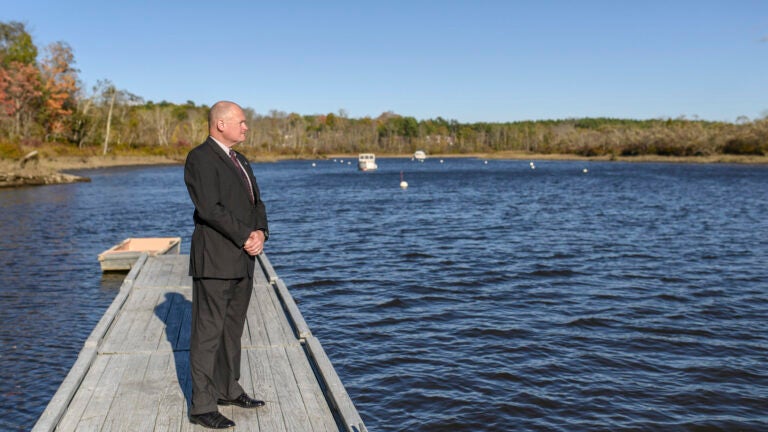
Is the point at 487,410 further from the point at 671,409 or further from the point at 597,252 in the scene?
the point at 597,252

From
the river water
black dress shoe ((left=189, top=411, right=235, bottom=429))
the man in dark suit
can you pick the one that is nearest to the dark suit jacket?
the man in dark suit

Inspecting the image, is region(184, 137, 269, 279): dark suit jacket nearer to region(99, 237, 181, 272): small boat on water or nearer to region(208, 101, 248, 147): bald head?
region(208, 101, 248, 147): bald head

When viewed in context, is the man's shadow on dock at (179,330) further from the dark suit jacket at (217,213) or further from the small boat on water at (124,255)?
the small boat on water at (124,255)

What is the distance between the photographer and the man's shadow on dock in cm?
637

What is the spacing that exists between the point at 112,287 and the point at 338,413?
12.2 metres

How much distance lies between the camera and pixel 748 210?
119 ft

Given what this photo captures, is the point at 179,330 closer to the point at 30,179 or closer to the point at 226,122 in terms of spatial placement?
the point at 226,122

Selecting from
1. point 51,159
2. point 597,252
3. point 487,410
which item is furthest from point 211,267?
point 51,159

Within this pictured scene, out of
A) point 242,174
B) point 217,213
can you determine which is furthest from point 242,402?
point 242,174

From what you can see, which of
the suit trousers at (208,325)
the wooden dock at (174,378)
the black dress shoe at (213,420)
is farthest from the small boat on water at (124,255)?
the black dress shoe at (213,420)

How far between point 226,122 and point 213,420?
8.17 feet

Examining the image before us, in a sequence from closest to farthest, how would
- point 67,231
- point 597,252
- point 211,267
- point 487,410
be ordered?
point 211,267 → point 487,410 → point 597,252 → point 67,231

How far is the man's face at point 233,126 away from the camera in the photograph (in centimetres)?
523

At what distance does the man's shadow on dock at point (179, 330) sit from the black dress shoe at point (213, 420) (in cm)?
44
